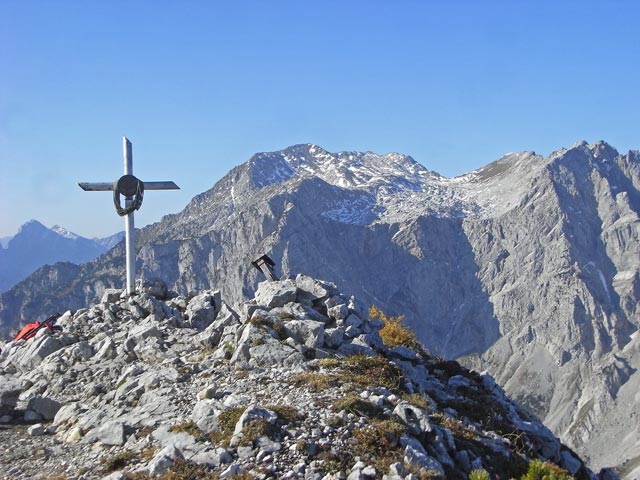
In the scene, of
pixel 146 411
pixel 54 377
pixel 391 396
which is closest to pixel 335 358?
pixel 391 396

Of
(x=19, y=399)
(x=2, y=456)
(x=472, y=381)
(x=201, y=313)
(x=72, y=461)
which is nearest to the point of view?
(x=72, y=461)

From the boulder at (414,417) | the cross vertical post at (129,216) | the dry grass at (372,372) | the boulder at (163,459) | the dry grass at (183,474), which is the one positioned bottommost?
the dry grass at (183,474)

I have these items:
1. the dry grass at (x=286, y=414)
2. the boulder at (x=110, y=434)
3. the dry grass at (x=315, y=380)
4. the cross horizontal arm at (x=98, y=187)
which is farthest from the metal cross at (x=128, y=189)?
the dry grass at (x=286, y=414)

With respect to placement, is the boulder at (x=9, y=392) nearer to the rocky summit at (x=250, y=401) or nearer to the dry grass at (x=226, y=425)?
the rocky summit at (x=250, y=401)

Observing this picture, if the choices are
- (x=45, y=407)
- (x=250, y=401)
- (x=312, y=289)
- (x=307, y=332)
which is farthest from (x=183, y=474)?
(x=312, y=289)

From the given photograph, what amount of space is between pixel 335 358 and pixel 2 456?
13.9 metres

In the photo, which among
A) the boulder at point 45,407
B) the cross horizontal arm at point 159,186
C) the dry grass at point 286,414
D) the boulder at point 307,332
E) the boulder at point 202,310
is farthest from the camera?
the cross horizontal arm at point 159,186

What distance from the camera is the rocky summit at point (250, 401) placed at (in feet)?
61.8

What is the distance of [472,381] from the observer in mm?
35438

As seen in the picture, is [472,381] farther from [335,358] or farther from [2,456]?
[2,456]

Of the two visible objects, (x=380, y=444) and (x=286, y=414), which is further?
(x=286, y=414)

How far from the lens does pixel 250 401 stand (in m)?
23.1

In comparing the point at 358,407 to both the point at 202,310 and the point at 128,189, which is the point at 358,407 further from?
the point at 128,189

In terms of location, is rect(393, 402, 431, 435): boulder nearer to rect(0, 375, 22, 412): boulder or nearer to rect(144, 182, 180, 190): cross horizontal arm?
rect(0, 375, 22, 412): boulder
